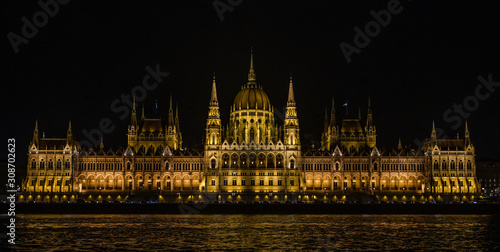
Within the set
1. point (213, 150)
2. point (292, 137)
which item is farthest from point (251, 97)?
point (213, 150)

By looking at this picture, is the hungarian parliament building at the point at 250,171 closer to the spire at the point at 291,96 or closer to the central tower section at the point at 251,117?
the spire at the point at 291,96

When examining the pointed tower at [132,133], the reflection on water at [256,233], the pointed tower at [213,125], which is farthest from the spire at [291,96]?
the reflection on water at [256,233]

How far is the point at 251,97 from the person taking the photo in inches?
6708

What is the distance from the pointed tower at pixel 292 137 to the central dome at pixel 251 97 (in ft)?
40.5

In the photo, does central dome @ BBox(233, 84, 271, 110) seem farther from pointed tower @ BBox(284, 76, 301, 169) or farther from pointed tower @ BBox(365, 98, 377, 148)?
pointed tower @ BBox(365, 98, 377, 148)

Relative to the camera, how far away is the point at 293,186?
150875mm

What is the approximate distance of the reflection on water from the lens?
254ft

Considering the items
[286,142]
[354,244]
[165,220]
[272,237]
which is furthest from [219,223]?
[286,142]

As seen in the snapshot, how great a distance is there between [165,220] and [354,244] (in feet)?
137

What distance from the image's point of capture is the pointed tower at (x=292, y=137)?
152875mm

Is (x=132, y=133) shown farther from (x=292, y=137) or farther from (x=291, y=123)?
(x=292, y=137)

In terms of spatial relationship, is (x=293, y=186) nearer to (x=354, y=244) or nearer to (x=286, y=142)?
(x=286, y=142)

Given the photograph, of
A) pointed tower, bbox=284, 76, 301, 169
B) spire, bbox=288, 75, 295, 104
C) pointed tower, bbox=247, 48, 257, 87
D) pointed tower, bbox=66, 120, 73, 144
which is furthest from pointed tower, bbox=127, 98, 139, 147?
spire, bbox=288, 75, 295, 104

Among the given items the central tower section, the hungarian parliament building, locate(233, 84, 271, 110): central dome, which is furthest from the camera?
locate(233, 84, 271, 110): central dome
